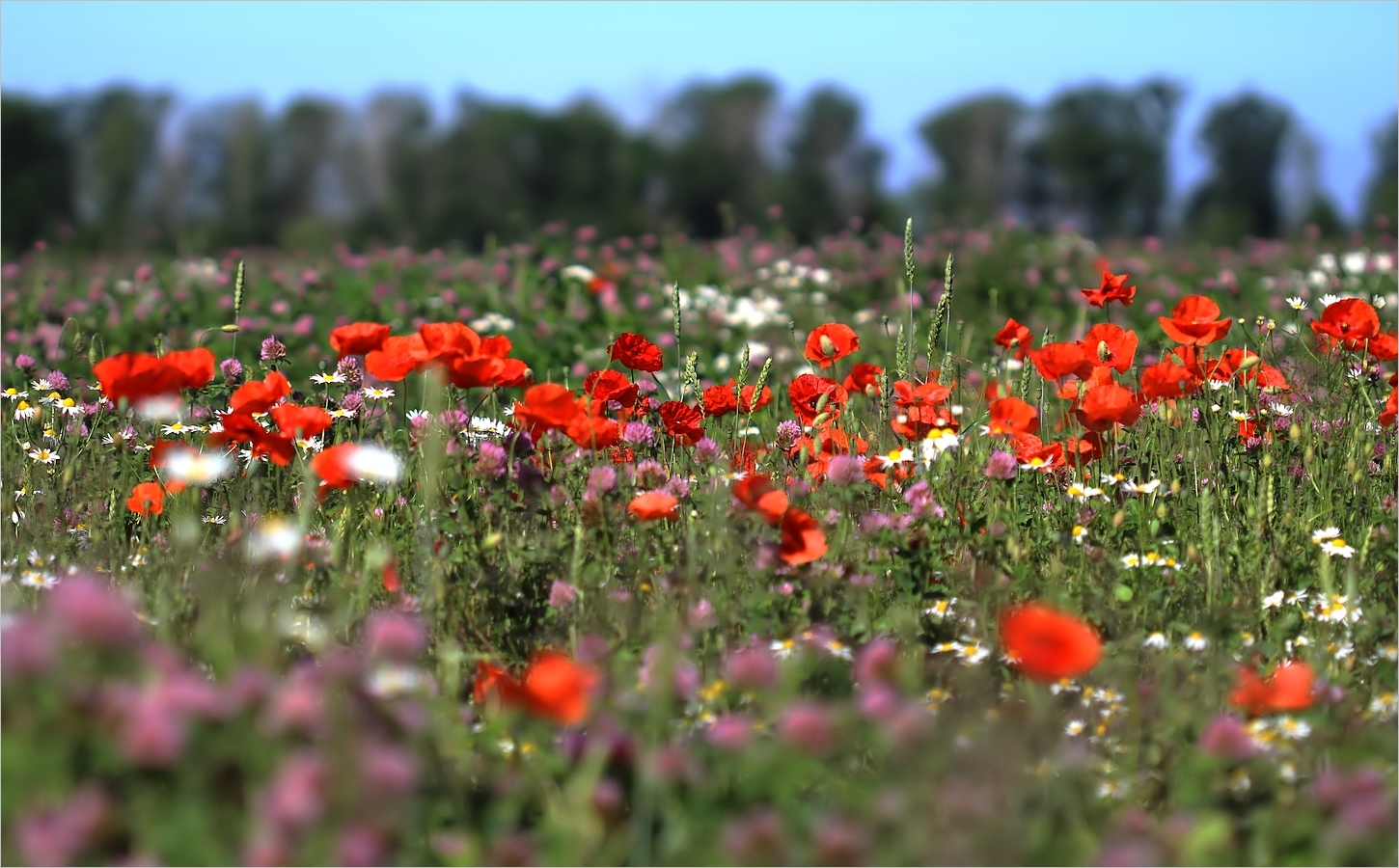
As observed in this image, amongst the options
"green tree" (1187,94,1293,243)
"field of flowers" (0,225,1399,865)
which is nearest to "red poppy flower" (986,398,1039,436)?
"field of flowers" (0,225,1399,865)

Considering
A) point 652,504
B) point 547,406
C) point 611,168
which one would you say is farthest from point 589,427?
point 611,168

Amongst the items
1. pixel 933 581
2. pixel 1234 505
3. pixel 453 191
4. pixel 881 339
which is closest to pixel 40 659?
pixel 933 581

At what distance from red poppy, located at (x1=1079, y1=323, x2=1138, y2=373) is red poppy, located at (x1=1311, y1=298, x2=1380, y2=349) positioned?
1.61 ft

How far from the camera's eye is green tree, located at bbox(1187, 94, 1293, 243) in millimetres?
41531

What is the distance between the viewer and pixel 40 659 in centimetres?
140

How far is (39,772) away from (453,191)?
2692cm

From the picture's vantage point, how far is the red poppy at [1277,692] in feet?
5.89

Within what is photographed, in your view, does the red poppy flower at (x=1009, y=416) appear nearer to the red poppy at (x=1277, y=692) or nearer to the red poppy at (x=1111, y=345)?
the red poppy at (x=1111, y=345)

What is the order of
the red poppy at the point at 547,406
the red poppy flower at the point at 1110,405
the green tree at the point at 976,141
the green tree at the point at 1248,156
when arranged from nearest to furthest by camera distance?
the red poppy at the point at 547,406 < the red poppy flower at the point at 1110,405 < the green tree at the point at 976,141 < the green tree at the point at 1248,156

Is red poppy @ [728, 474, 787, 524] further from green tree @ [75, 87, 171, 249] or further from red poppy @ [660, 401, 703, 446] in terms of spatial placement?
green tree @ [75, 87, 171, 249]

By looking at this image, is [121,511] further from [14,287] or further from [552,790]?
[14,287]

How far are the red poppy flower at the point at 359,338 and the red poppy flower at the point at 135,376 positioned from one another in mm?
481

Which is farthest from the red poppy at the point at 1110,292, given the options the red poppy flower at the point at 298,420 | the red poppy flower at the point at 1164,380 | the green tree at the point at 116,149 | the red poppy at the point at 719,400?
the green tree at the point at 116,149

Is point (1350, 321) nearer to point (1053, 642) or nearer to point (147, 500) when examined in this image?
point (1053, 642)
